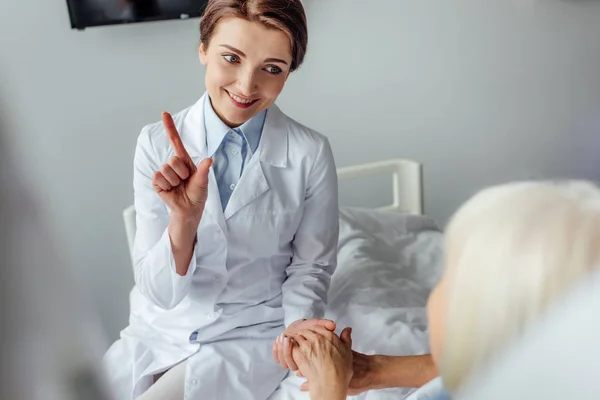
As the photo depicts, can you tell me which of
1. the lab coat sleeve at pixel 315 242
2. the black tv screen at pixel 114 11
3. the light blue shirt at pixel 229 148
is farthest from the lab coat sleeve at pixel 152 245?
the black tv screen at pixel 114 11

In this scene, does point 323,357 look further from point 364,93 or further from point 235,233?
point 364,93

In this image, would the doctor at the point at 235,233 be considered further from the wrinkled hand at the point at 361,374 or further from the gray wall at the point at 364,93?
the gray wall at the point at 364,93

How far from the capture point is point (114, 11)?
1600 millimetres

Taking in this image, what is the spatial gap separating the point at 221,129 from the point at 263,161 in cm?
9

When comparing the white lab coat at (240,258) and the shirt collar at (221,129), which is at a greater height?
the shirt collar at (221,129)

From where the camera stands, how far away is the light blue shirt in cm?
112

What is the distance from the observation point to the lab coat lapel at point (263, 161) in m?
1.11

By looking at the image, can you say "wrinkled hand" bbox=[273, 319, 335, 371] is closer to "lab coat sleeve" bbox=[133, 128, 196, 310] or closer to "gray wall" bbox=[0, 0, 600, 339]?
"lab coat sleeve" bbox=[133, 128, 196, 310]

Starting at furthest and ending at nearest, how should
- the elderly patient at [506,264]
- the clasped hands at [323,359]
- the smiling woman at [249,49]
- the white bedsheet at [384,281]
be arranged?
the white bedsheet at [384,281]
the smiling woman at [249,49]
the clasped hands at [323,359]
the elderly patient at [506,264]

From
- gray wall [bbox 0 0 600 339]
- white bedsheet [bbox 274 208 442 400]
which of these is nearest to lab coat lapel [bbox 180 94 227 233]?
white bedsheet [bbox 274 208 442 400]

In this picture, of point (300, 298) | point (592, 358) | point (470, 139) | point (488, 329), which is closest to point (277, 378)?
point (300, 298)

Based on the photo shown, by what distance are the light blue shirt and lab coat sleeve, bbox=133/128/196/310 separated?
0.10 metres

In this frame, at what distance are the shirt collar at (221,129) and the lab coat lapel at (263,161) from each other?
1 centimetres

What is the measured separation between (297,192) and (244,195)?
10 centimetres
